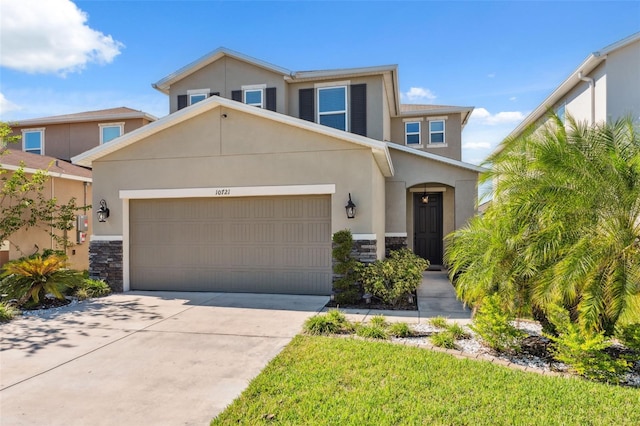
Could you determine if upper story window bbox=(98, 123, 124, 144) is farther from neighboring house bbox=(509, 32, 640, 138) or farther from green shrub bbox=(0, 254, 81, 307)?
neighboring house bbox=(509, 32, 640, 138)

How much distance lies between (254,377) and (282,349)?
991mm

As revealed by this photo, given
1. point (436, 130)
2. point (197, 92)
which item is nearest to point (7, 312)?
point (197, 92)

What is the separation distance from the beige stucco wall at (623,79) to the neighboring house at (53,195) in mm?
16388

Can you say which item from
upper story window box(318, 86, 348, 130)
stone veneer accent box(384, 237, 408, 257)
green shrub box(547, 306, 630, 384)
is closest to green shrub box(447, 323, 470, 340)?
green shrub box(547, 306, 630, 384)

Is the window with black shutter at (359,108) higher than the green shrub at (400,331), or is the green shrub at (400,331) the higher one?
the window with black shutter at (359,108)

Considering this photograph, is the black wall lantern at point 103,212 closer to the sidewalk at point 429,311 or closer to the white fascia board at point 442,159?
the sidewalk at point 429,311

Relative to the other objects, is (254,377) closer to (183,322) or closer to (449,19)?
(183,322)

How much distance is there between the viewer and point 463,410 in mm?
3818

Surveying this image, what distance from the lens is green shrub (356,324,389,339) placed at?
6.20 m

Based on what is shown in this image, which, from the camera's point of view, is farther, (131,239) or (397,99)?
(397,99)

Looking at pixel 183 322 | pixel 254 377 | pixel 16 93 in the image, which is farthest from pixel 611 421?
pixel 16 93

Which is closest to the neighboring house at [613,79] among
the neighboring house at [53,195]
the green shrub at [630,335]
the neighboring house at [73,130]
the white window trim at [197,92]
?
the green shrub at [630,335]

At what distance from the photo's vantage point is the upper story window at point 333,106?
13575 millimetres

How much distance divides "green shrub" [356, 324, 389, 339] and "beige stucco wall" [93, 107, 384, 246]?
3.02 m
